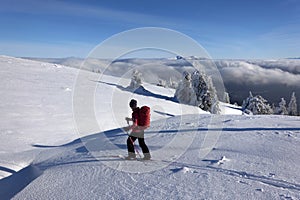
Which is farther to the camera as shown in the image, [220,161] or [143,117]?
[143,117]

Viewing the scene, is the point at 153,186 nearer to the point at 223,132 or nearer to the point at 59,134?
the point at 223,132

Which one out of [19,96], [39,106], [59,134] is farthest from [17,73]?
[59,134]

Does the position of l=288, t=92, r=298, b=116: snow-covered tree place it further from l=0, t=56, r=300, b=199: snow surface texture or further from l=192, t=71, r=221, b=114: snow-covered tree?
l=0, t=56, r=300, b=199: snow surface texture

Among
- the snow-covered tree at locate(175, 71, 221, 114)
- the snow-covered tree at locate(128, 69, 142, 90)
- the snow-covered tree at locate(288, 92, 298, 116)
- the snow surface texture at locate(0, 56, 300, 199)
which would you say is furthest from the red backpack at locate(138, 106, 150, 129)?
the snow-covered tree at locate(288, 92, 298, 116)

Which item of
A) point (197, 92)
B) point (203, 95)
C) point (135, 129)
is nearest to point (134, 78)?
point (135, 129)

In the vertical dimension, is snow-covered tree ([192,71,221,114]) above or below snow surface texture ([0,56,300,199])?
below

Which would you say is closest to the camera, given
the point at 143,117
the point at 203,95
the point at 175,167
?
the point at 175,167

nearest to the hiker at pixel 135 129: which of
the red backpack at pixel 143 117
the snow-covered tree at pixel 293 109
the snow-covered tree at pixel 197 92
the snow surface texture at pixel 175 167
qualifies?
the red backpack at pixel 143 117

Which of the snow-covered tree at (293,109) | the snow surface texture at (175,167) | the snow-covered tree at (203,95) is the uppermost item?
the snow surface texture at (175,167)

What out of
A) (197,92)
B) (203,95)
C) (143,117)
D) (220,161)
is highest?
(143,117)

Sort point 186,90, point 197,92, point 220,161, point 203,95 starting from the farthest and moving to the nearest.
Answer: point 197,92 < point 203,95 < point 186,90 < point 220,161

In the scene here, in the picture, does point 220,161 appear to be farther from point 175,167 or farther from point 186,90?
point 186,90

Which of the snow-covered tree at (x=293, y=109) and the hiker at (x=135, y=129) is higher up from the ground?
the hiker at (x=135, y=129)

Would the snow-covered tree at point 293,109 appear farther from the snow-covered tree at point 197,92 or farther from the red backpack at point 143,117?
the red backpack at point 143,117
